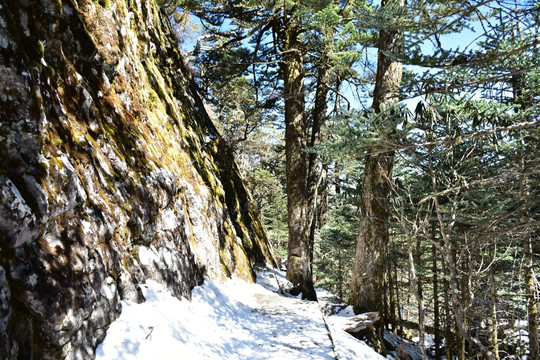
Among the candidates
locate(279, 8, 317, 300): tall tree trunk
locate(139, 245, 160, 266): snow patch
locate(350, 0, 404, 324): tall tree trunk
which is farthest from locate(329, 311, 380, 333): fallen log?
locate(139, 245, 160, 266): snow patch

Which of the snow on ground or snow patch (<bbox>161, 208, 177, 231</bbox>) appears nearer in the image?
the snow on ground

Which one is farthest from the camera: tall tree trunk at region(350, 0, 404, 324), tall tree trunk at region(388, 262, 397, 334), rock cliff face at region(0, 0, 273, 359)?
tall tree trunk at region(388, 262, 397, 334)

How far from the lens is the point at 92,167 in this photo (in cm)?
334

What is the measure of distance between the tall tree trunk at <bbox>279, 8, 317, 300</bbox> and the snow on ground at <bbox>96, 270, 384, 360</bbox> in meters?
1.32

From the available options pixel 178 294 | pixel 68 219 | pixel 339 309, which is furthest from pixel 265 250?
pixel 68 219

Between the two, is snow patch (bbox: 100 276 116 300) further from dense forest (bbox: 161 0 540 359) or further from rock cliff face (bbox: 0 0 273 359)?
dense forest (bbox: 161 0 540 359)

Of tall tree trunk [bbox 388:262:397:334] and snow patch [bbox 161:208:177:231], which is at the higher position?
snow patch [bbox 161:208:177:231]

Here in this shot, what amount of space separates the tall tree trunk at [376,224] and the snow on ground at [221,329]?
54.2 inches

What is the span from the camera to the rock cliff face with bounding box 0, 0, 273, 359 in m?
2.21

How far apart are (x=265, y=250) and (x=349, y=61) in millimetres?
7028

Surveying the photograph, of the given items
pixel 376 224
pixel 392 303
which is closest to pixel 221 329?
pixel 376 224

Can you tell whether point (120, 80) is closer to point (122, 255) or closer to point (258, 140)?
point (122, 255)

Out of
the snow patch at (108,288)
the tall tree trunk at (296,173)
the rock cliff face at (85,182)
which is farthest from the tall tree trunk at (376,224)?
the snow patch at (108,288)

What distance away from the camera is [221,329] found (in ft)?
14.7
